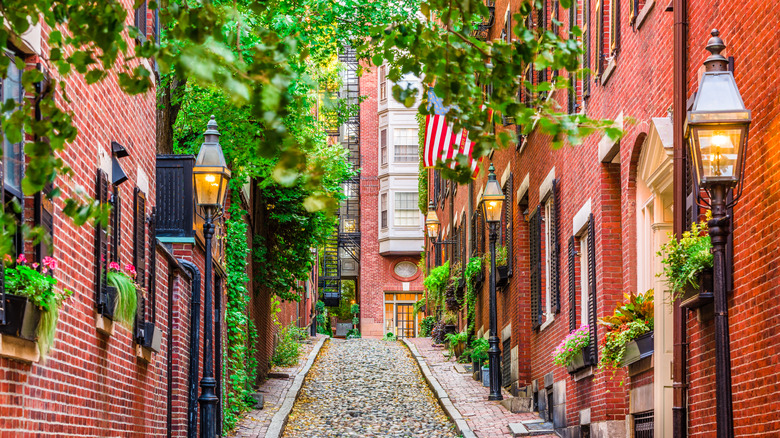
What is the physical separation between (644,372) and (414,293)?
1738 inches

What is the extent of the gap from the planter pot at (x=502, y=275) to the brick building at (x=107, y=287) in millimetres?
7165

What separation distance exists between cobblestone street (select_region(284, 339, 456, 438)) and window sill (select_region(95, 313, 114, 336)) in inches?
303

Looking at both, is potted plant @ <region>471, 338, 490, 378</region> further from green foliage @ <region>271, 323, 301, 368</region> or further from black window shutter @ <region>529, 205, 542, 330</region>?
green foliage @ <region>271, 323, 301, 368</region>

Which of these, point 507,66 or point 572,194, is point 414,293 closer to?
point 572,194

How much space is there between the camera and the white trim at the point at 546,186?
16319 mm

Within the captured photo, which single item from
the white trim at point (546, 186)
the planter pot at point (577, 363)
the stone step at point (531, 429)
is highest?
the white trim at point (546, 186)

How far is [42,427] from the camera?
23.4 feet

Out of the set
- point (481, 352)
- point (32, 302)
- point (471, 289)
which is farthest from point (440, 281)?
point (32, 302)

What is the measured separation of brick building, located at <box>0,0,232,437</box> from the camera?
6887 millimetres

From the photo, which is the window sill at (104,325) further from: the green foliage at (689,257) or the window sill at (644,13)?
the window sill at (644,13)

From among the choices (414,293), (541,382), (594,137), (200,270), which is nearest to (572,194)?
(594,137)

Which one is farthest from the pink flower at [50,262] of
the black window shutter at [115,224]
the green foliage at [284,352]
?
the green foliage at [284,352]

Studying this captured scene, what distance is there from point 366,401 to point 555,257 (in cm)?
610

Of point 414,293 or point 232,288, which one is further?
point 414,293
